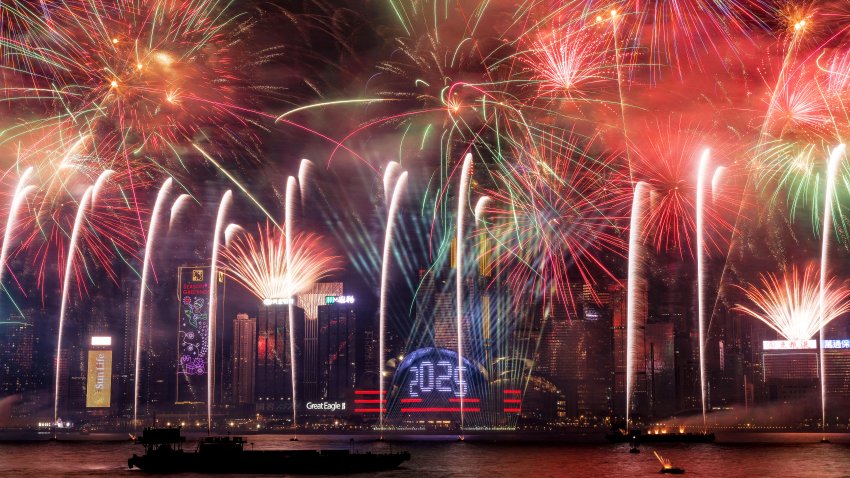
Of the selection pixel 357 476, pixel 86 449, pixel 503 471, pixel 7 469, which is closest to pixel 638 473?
pixel 503 471

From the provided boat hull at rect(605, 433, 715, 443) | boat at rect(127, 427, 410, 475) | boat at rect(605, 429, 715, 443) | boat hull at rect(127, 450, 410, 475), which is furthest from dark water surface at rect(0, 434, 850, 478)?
boat at rect(605, 429, 715, 443)

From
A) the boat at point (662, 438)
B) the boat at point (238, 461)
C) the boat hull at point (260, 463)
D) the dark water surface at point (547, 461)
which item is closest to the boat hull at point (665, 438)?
the boat at point (662, 438)

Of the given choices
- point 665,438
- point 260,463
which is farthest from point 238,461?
point 665,438

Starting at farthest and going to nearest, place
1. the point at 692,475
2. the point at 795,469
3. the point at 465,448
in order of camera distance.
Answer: the point at 465,448, the point at 795,469, the point at 692,475

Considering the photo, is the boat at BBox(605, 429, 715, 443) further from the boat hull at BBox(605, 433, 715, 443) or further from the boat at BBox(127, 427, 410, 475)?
the boat at BBox(127, 427, 410, 475)

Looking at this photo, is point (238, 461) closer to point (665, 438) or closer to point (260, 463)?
point (260, 463)

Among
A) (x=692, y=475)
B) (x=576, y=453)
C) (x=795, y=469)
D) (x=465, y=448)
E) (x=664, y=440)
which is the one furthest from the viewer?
(x=664, y=440)

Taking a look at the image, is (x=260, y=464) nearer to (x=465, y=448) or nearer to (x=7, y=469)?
(x=7, y=469)
